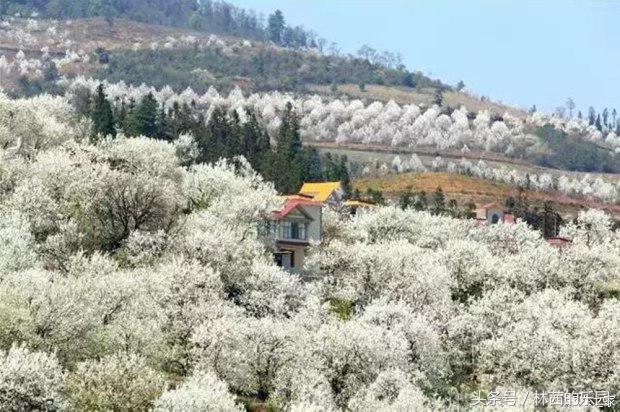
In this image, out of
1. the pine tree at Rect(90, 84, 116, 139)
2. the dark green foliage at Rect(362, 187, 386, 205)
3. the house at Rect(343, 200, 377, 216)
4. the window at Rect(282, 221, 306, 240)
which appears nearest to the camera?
the window at Rect(282, 221, 306, 240)

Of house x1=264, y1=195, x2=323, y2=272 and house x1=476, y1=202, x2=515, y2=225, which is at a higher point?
house x1=264, y1=195, x2=323, y2=272

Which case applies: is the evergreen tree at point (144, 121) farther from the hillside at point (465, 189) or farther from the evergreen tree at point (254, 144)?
the hillside at point (465, 189)

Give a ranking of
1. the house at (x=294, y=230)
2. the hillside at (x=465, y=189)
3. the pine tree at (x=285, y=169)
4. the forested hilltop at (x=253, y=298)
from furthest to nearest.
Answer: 1. the hillside at (x=465, y=189)
2. the pine tree at (x=285, y=169)
3. the house at (x=294, y=230)
4. the forested hilltop at (x=253, y=298)

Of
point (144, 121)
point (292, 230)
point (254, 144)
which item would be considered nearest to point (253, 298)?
point (292, 230)

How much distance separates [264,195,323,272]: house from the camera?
3157 inches

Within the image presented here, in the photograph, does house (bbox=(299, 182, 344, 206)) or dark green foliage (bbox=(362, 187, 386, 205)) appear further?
dark green foliage (bbox=(362, 187, 386, 205))

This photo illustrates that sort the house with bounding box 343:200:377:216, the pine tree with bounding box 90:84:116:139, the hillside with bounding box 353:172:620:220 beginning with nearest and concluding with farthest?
the pine tree with bounding box 90:84:116:139 < the house with bounding box 343:200:377:216 < the hillside with bounding box 353:172:620:220

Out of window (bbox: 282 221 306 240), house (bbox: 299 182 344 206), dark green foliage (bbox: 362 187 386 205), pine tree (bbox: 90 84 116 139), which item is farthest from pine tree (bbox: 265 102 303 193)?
window (bbox: 282 221 306 240)

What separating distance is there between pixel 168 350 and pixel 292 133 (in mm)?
84180

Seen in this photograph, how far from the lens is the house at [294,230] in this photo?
263ft

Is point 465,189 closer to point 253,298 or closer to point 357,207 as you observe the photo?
point 357,207

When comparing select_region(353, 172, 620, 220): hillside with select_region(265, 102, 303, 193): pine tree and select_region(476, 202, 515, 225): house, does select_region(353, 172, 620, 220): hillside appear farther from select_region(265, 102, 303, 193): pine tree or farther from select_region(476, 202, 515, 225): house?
select_region(265, 102, 303, 193): pine tree

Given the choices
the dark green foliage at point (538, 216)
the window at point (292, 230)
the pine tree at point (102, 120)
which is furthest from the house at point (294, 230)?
the dark green foliage at point (538, 216)

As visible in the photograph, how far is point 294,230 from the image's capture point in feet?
270
